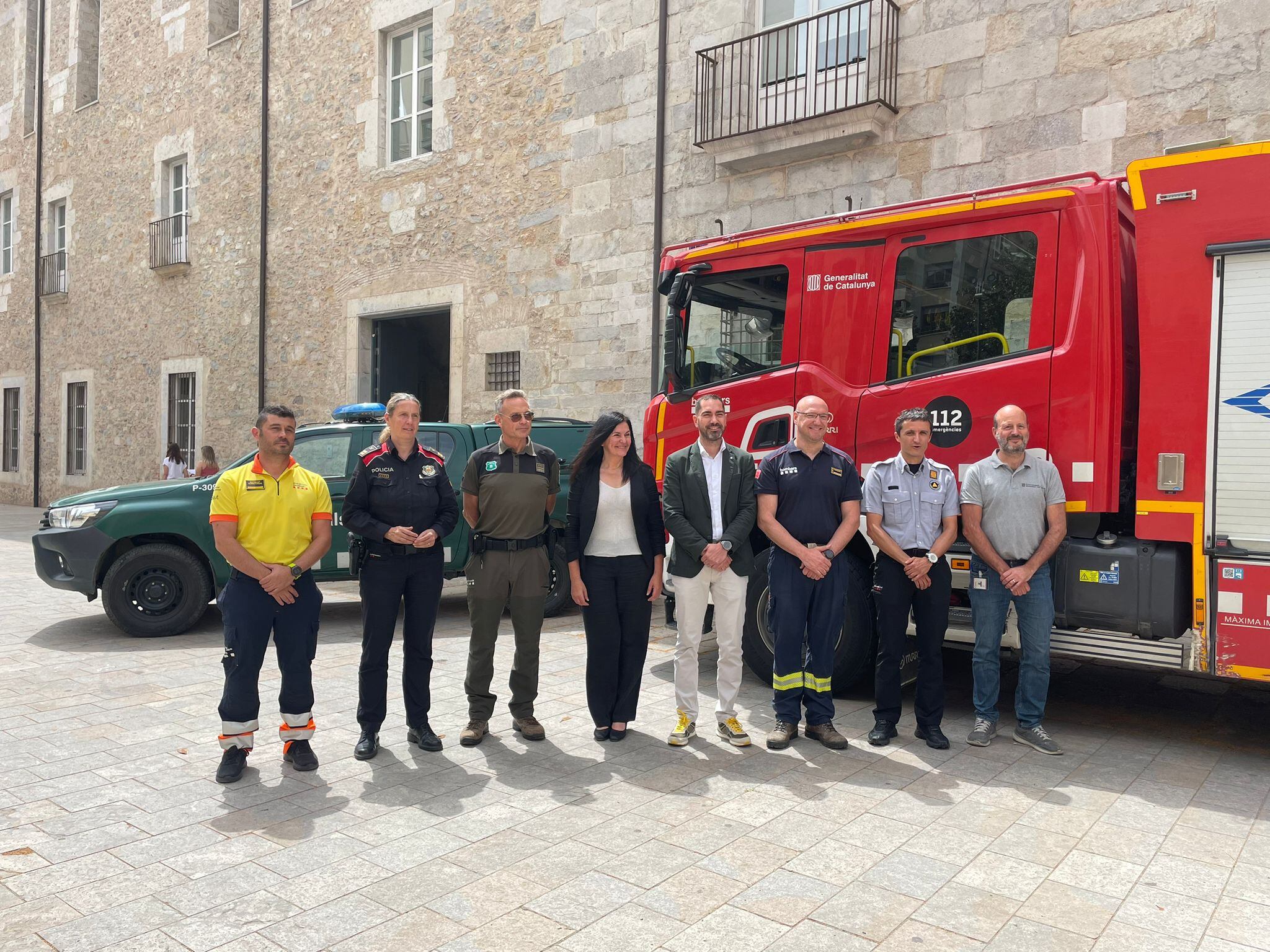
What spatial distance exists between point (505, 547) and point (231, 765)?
1.61 meters

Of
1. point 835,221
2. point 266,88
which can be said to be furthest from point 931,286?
point 266,88

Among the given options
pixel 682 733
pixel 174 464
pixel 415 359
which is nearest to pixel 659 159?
pixel 415 359

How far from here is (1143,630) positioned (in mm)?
5059

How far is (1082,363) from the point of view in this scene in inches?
206

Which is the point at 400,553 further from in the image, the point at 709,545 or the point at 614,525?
the point at 709,545

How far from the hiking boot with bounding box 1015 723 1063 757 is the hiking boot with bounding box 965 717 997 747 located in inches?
5.0

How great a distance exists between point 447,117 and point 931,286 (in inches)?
378

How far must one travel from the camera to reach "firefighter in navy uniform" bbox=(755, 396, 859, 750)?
5.14 m

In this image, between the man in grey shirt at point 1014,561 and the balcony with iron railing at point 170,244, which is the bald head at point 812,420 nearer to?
the man in grey shirt at point 1014,561

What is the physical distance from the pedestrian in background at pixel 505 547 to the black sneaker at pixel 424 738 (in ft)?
0.53

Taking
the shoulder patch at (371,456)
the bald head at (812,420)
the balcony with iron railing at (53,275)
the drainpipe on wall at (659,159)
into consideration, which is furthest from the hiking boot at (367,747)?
the balcony with iron railing at (53,275)

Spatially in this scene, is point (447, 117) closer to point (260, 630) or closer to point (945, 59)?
point (945, 59)

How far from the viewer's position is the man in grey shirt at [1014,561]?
4996 mm

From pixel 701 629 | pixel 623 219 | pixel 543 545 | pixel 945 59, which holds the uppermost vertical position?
pixel 945 59
